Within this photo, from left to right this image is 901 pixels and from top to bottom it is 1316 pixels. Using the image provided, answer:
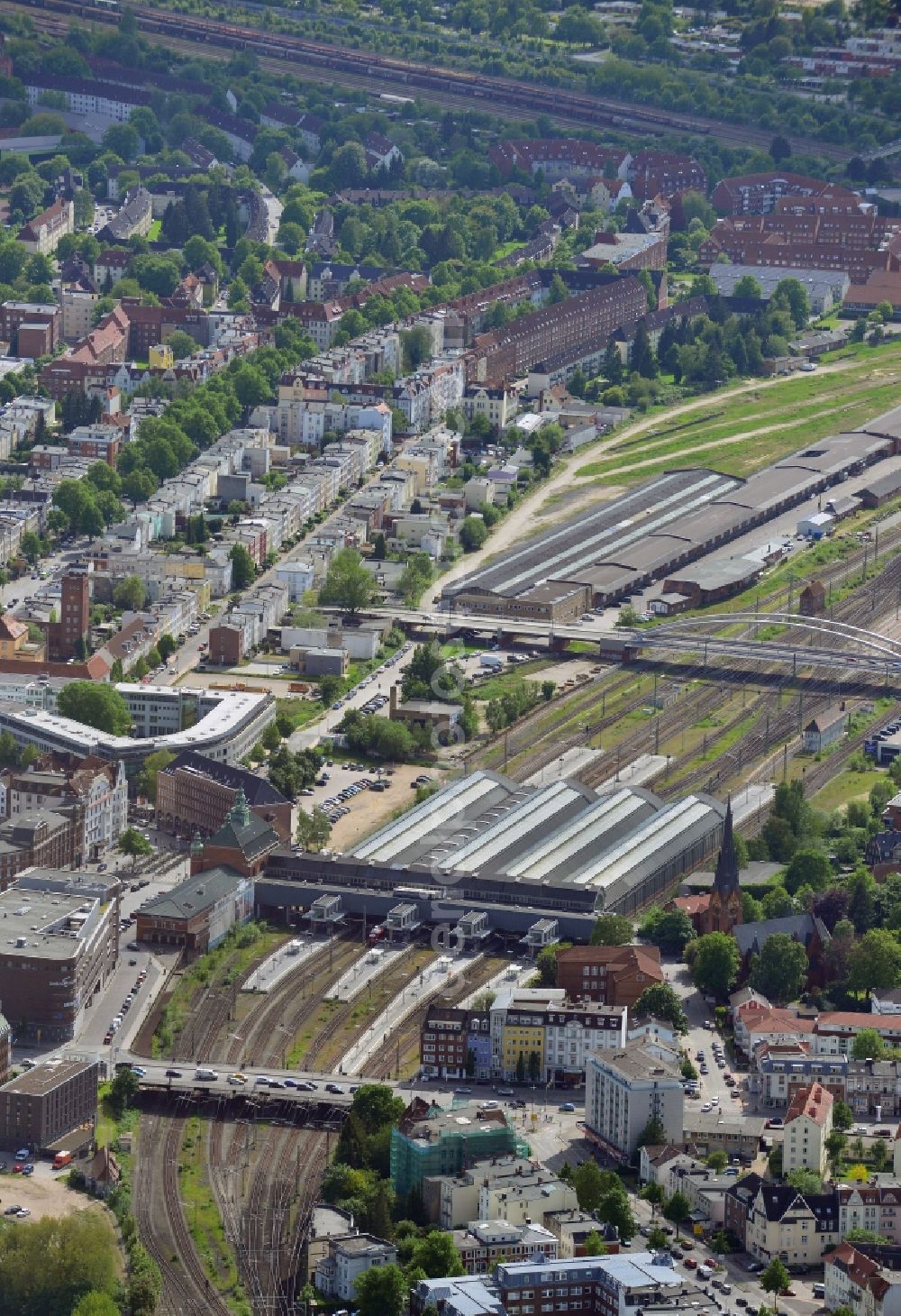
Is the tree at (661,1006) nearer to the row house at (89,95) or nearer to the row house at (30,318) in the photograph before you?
the row house at (30,318)

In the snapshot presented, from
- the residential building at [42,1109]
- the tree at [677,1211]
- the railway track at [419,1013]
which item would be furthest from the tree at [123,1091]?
the tree at [677,1211]

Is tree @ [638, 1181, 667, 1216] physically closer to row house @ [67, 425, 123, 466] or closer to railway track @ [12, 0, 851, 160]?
row house @ [67, 425, 123, 466]

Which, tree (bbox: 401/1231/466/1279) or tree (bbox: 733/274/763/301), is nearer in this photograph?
tree (bbox: 401/1231/466/1279)

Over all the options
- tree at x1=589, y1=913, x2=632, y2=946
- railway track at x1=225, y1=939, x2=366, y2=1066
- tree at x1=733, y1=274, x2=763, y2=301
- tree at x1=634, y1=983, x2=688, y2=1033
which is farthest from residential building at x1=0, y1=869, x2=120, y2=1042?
tree at x1=733, y1=274, x2=763, y2=301

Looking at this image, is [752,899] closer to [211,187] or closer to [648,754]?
[648,754]

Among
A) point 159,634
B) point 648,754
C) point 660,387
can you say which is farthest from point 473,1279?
point 660,387

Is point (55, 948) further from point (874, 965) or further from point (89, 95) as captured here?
point (89, 95)
